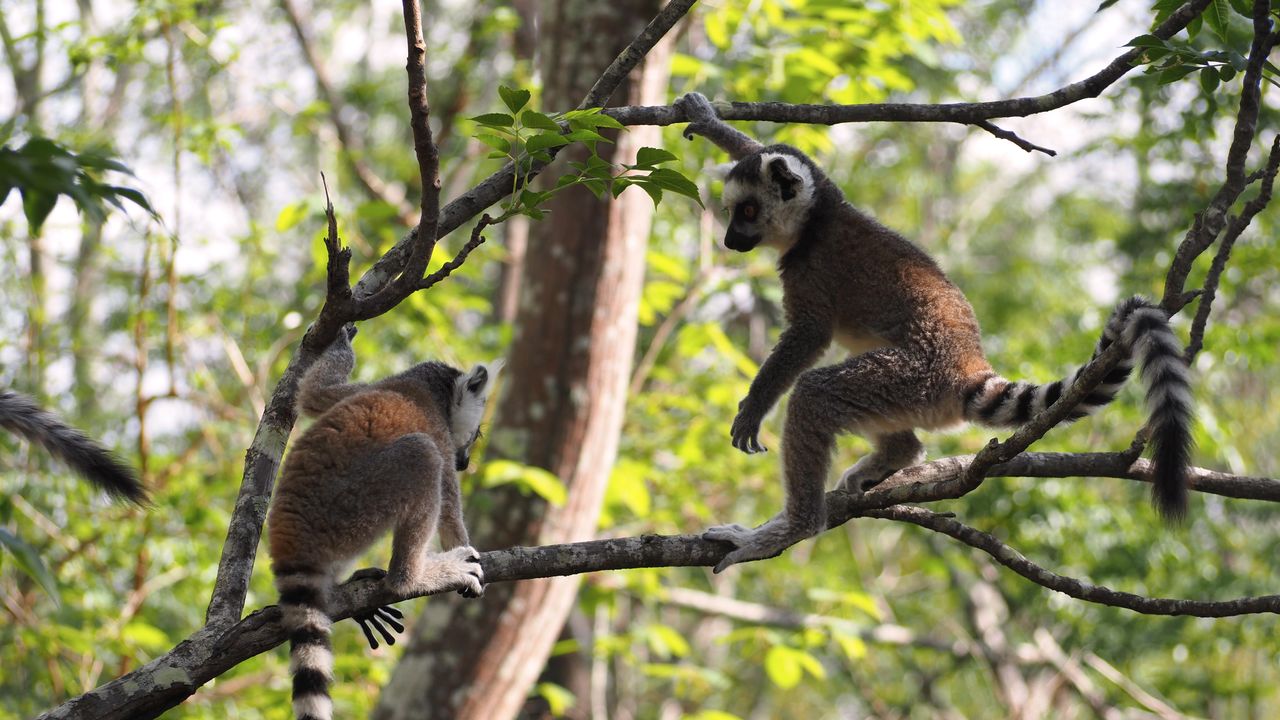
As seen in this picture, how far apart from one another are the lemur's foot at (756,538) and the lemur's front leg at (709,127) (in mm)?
1539

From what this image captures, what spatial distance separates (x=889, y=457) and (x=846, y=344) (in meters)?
0.58

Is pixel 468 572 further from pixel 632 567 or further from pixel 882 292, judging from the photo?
pixel 882 292

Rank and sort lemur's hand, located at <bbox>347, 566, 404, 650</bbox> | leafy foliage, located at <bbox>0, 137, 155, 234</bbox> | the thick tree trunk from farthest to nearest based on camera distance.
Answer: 1. the thick tree trunk
2. lemur's hand, located at <bbox>347, 566, 404, 650</bbox>
3. leafy foliage, located at <bbox>0, 137, 155, 234</bbox>

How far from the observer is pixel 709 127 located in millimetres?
4750

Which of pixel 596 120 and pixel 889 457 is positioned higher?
pixel 889 457

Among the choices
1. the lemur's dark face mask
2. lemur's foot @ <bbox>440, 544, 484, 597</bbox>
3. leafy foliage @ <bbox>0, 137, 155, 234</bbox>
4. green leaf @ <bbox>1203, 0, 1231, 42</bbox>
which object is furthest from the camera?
the lemur's dark face mask

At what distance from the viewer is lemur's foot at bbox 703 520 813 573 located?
3994 millimetres

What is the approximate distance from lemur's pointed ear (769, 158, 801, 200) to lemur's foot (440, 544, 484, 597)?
2374 mm

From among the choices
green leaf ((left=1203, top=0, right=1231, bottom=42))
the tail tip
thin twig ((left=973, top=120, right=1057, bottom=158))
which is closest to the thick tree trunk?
thin twig ((left=973, top=120, right=1057, bottom=158))

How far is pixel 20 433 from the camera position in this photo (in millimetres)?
3482

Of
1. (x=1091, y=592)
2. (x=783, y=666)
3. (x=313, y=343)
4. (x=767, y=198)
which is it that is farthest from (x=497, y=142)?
(x=783, y=666)

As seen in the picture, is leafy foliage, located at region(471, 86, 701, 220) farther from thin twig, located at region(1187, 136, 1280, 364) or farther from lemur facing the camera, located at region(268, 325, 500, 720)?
thin twig, located at region(1187, 136, 1280, 364)

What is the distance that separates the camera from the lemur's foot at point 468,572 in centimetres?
364

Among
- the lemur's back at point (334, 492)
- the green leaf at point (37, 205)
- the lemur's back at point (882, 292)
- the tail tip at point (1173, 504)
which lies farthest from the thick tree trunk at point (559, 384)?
the green leaf at point (37, 205)
